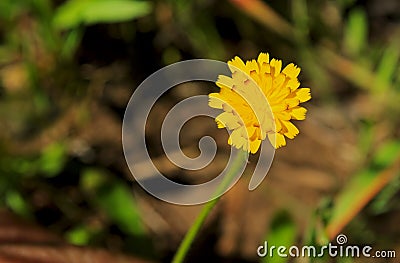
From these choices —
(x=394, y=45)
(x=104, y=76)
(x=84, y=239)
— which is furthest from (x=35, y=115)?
(x=394, y=45)

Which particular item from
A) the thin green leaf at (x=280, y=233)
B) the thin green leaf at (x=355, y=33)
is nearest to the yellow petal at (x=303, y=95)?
the thin green leaf at (x=280, y=233)

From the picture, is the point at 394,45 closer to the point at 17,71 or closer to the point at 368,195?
the point at 368,195

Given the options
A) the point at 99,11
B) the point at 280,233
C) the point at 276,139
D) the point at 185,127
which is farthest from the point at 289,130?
the point at 185,127

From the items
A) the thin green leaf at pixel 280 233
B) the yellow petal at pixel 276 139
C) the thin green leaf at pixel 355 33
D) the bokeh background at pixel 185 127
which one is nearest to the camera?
the yellow petal at pixel 276 139

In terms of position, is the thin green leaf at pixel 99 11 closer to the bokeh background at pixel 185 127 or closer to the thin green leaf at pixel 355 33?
the bokeh background at pixel 185 127

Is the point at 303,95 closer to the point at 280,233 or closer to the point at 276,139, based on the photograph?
the point at 276,139
